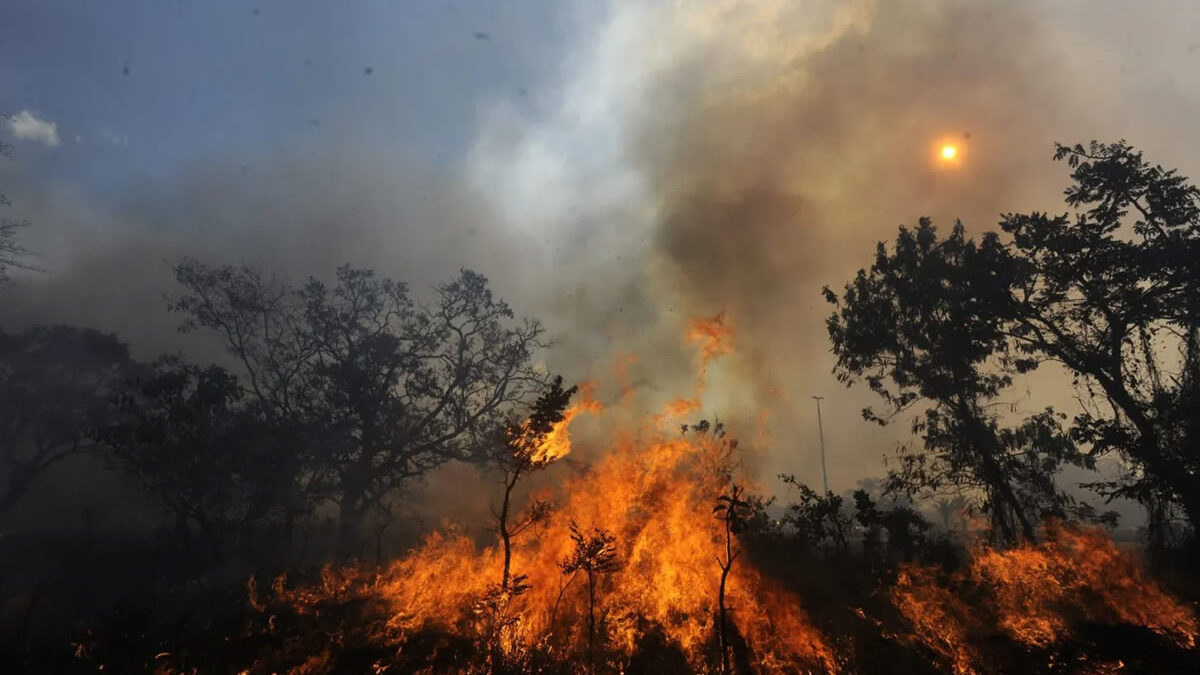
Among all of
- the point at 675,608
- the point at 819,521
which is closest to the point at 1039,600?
the point at 819,521

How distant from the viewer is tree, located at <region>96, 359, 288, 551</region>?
30.6 m

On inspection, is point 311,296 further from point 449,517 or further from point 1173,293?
point 1173,293

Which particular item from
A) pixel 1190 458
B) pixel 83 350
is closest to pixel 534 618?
pixel 1190 458

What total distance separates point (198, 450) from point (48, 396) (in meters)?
17.8

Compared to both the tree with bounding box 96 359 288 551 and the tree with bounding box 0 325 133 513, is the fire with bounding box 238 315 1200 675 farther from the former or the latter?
the tree with bounding box 0 325 133 513

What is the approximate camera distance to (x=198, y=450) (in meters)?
32.1

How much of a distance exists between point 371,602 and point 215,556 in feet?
54.7

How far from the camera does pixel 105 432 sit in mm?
29344

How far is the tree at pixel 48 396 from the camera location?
37722mm

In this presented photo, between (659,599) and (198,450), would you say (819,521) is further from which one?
(198,450)

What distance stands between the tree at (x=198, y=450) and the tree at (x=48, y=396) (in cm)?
731

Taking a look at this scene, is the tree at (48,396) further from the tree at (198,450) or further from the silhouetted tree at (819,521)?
the silhouetted tree at (819,521)

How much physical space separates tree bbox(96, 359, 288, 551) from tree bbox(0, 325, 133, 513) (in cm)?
731

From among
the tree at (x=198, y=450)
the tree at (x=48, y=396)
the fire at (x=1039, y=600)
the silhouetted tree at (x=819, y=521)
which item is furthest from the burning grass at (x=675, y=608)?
the tree at (x=48, y=396)
